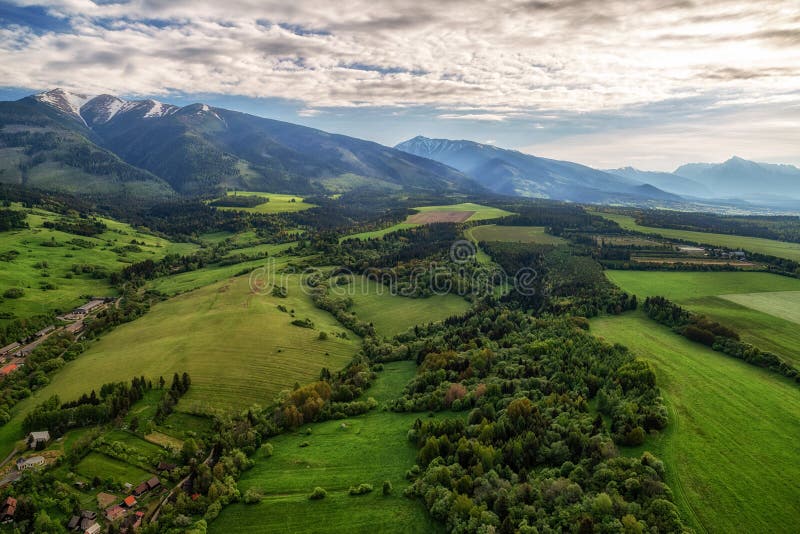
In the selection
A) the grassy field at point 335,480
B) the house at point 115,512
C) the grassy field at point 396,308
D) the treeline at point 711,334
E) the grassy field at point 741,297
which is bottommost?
the house at point 115,512

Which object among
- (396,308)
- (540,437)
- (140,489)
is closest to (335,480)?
(140,489)

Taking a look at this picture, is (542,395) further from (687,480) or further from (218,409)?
(218,409)

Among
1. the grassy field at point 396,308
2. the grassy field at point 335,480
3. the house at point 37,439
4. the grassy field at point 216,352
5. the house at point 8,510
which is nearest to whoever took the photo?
the grassy field at point 335,480

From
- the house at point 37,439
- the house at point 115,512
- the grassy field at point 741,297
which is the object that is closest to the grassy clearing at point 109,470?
the house at point 115,512

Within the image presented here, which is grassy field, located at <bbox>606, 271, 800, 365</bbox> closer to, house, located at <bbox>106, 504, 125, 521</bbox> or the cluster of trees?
the cluster of trees

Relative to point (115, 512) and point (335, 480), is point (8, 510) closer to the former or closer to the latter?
point (115, 512)

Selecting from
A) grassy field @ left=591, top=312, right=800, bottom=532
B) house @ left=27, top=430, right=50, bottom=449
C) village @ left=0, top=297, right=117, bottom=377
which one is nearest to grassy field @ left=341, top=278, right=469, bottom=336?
grassy field @ left=591, top=312, right=800, bottom=532

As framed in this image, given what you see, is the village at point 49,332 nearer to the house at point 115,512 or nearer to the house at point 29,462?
the house at point 29,462
